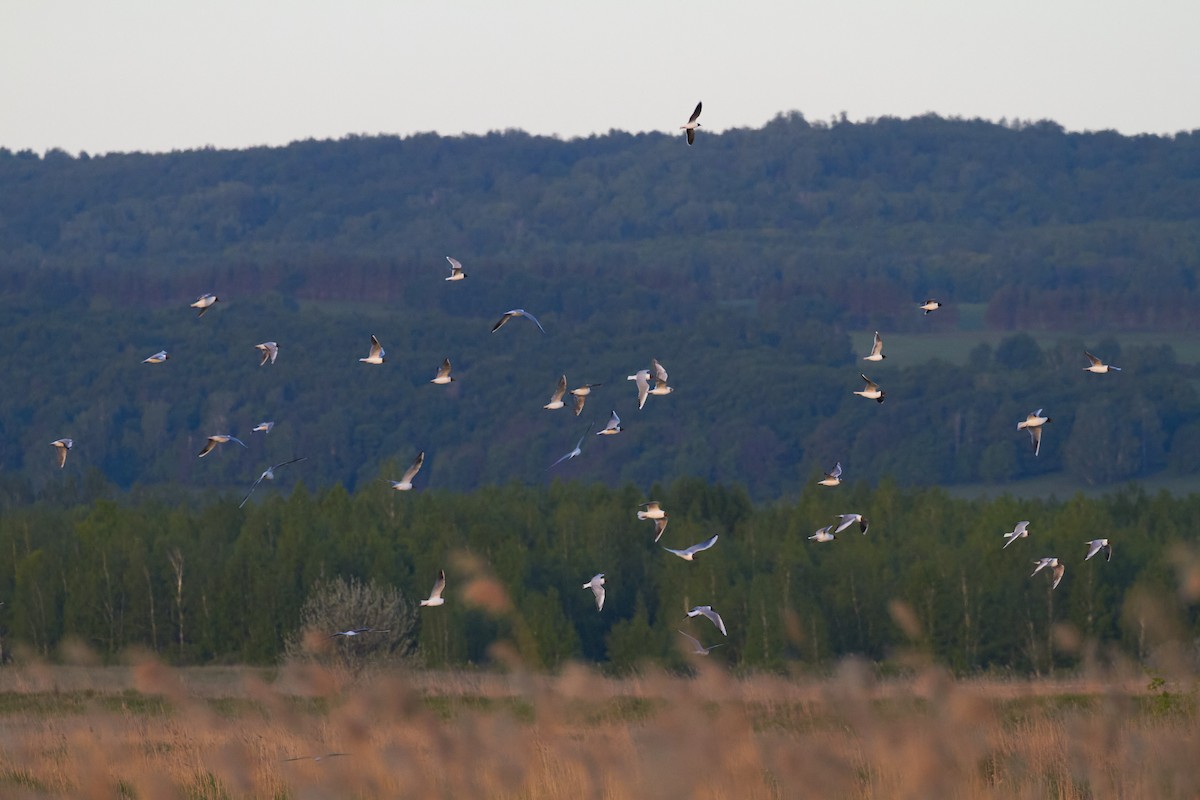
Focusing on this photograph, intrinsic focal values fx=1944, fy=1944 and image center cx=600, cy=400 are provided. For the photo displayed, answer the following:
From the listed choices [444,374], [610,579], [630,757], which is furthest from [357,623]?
[630,757]

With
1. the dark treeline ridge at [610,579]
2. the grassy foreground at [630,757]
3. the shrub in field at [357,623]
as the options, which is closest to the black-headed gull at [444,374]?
the grassy foreground at [630,757]

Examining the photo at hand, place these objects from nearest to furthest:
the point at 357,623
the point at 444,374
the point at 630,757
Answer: the point at 630,757
the point at 444,374
the point at 357,623

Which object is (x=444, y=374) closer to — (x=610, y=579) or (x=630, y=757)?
(x=630, y=757)

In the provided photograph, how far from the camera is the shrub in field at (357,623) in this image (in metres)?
58.4

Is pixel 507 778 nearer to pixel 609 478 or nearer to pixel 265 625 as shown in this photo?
pixel 265 625

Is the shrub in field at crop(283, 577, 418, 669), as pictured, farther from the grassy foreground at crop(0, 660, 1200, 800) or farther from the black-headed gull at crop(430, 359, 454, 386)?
the grassy foreground at crop(0, 660, 1200, 800)

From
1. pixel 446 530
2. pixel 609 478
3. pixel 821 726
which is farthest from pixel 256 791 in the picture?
pixel 609 478

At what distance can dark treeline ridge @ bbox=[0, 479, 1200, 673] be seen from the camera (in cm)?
7100

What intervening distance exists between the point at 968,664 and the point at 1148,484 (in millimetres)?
113558

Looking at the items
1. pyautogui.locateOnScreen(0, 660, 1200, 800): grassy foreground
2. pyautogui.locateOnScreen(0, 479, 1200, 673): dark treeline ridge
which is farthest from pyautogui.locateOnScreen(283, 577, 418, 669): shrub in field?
pyautogui.locateOnScreen(0, 660, 1200, 800): grassy foreground

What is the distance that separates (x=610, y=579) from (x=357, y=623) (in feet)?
72.8

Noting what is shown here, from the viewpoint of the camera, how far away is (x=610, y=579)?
84.0 meters

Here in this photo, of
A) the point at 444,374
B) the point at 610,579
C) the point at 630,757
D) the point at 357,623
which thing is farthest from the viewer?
the point at 610,579

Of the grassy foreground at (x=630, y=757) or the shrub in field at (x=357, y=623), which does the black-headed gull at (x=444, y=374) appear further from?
the shrub in field at (x=357, y=623)
